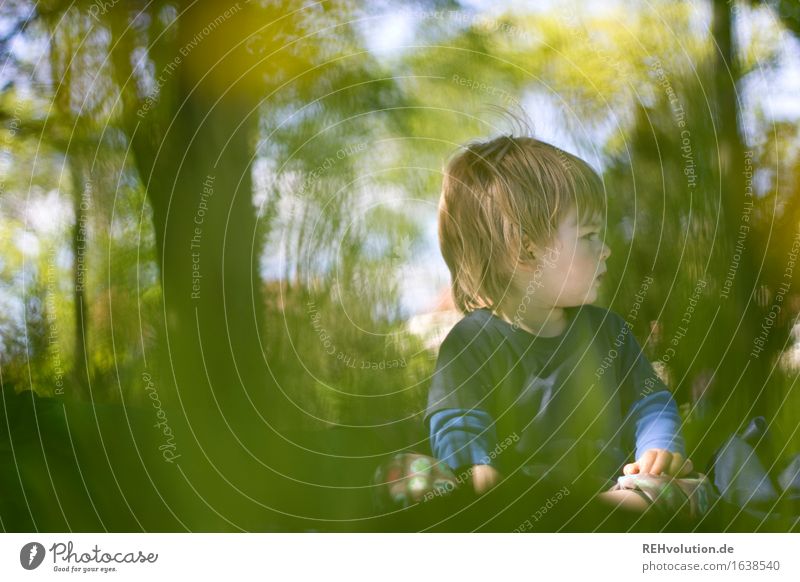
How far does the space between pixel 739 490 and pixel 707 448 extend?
6 centimetres

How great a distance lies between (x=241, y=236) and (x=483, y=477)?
363mm

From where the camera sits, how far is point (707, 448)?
973 mm

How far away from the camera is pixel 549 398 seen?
95cm

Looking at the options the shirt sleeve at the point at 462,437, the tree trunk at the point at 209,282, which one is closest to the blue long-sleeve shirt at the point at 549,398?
the shirt sleeve at the point at 462,437

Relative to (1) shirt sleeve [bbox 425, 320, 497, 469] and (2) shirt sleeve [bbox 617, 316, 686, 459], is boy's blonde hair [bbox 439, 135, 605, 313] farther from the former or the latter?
(2) shirt sleeve [bbox 617, 316, 686, 459]

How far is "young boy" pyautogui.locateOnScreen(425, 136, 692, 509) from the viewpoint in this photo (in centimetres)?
94

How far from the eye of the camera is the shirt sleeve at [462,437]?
94cm

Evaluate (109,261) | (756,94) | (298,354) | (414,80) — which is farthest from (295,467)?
(756,94)

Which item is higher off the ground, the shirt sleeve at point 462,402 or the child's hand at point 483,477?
the shirt sleeve at point 462,402

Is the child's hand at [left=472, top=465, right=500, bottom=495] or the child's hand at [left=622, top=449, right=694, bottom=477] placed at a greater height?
the child's hand at [left=622, top=449, right=694, bottom=477]

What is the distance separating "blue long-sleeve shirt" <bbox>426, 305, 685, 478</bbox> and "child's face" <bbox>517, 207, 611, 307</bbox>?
2 centimetres

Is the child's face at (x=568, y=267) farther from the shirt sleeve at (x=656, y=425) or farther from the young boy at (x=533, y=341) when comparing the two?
the shirt sleeve at (x=656, y=425)
